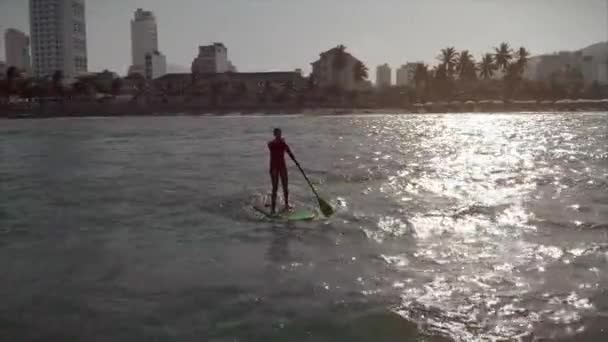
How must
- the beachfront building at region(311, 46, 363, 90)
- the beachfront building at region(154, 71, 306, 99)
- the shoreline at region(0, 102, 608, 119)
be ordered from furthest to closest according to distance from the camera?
the beachfront building at region(311, 46, 363, 90)
the beachfront building at region(154, 71, 306, 99)
the shoreline at region(0, 102, 608, 119)

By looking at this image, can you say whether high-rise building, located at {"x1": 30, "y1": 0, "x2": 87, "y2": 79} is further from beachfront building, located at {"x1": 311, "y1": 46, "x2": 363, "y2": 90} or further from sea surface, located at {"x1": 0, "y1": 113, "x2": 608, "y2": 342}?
sea surface, located at {"x1": 0, "y1": 113, "x2": 608, "y2": 342}

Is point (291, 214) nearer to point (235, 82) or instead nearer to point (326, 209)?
point (326, 209)

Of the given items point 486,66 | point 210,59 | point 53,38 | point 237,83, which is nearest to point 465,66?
point 486,66

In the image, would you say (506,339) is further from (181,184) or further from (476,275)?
(181,184)

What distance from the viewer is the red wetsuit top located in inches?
441

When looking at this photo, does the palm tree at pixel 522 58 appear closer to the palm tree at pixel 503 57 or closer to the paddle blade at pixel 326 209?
the palm tree at pixel 503 57

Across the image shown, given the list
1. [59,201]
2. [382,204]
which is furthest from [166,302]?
[59,201]

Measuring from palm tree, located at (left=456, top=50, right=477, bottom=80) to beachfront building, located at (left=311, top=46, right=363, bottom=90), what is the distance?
1976cm

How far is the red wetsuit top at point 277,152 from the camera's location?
36.8 ft

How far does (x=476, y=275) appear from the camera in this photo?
23.1ft

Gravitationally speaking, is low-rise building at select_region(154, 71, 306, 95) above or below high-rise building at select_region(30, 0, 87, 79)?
below

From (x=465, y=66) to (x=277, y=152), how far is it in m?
101

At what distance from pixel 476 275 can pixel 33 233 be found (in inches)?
296

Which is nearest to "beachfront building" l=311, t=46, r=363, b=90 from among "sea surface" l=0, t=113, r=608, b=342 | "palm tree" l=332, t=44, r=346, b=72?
"palm tree" l=332, t=44, r=346, b=72
